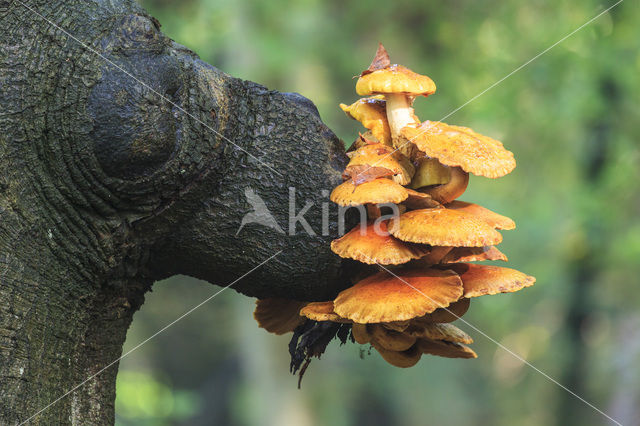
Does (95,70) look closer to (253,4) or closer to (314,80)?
(253,4)

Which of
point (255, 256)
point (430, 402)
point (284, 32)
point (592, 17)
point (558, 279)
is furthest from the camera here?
point (430, 402)

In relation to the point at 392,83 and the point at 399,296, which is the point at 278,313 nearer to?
the point at 399,296

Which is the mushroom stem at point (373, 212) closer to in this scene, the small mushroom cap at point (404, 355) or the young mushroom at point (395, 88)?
the young mushroom at point (395, 88)

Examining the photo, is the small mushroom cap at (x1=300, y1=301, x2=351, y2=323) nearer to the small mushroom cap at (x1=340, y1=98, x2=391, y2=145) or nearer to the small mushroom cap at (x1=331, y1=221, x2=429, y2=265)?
the small mushroom cap at (x1=331, y1=221, x2=429, y2=265)

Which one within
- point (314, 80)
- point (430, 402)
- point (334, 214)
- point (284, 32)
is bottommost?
point (334, 214)

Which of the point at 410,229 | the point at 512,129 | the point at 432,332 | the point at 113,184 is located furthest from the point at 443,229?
the point at 512,129

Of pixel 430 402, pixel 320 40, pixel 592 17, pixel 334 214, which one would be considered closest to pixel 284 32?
pixel 320 40
